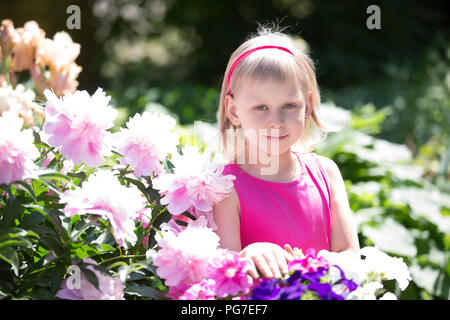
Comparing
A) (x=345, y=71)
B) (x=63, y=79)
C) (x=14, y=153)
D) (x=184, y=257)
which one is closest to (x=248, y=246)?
(x=184, y=257)

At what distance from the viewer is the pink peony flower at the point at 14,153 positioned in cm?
114

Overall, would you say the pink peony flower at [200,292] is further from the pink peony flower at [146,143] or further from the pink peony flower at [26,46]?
the pink peony flower at [26,46]

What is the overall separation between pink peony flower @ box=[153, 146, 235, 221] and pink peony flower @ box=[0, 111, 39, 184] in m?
0.36

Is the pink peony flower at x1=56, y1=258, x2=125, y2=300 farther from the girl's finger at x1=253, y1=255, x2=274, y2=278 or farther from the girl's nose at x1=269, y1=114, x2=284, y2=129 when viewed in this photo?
the girl's nose at x1=269, y1=114, x2=284, y2=129

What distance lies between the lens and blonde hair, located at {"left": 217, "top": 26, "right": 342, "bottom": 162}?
164 cm

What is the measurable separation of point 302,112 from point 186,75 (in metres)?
7.35

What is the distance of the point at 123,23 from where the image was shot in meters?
8.30

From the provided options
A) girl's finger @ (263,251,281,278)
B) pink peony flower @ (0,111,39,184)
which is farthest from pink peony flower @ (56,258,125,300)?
girl's finger @ (263,251,281,278)

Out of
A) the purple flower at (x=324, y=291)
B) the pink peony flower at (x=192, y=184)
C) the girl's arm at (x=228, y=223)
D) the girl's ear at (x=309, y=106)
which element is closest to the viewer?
the purple flower at (x=324, y=291)

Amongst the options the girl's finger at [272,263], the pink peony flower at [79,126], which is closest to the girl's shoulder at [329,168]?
the girl's finger at [272,263]

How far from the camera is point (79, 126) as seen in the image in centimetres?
131

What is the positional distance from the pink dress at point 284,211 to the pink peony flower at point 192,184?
19 centimetres

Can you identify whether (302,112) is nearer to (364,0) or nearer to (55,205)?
(55,205)

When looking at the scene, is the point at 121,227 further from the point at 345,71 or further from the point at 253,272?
the point at 345,71
